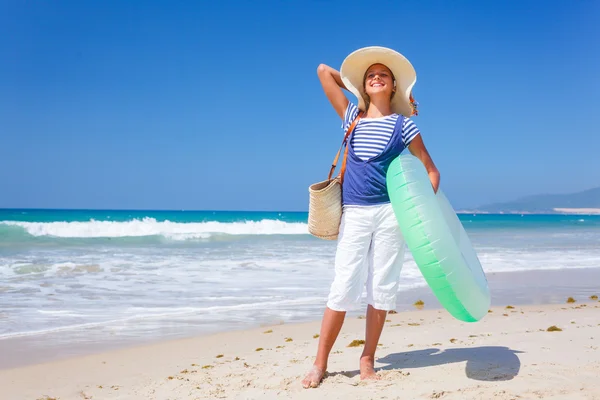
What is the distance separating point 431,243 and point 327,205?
652mm

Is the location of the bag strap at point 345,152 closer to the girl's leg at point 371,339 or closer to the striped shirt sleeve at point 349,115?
the striped shirt sleeve at point 349,115

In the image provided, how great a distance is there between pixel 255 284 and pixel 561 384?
6.33 metres

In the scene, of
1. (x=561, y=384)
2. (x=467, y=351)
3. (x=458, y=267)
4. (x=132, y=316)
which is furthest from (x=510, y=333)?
(x=132, y=316)

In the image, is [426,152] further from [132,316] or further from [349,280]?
[132,316]

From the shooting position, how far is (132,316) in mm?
6492

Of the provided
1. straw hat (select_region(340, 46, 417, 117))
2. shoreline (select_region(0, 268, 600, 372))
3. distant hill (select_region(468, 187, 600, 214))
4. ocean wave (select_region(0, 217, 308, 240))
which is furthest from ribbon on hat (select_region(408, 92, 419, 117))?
distant hill (select_region(468, 187, 600, 214))

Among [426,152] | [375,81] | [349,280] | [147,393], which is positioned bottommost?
[147,393]

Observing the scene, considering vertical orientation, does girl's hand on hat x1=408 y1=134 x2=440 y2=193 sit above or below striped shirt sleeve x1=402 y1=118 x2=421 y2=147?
below

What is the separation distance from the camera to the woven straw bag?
347 cm

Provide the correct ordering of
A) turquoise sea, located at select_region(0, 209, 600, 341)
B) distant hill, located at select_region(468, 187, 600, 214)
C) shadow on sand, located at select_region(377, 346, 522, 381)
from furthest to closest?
distant hill, located at select_region(468, 187, 600, 214), turquoise sea, located at select_region(0, 209, 600, 341), shadow on sand, located at select_region(377, 346, 522, 381)

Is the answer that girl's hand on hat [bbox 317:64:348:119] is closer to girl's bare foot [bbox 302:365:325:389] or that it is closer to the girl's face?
the girl's face

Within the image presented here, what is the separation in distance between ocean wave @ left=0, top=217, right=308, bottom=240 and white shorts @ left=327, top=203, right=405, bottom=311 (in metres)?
18.9

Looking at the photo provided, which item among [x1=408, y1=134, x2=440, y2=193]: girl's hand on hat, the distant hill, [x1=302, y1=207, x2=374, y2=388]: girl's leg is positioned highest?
the distant hill

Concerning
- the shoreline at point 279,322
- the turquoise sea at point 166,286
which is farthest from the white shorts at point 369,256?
the turquoise sea at point 166,286
